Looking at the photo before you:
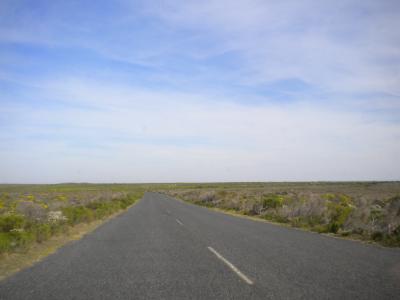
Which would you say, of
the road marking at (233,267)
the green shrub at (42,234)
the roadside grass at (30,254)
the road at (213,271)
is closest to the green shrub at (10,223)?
the green shrub at (42,234)

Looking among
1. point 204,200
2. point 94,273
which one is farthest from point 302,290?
point 204,200

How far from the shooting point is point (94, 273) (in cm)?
752

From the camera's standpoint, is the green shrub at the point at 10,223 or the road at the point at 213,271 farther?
the green shrub at the point at 10,223

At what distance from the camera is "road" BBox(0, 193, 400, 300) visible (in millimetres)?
5992

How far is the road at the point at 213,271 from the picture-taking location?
19.7 feet

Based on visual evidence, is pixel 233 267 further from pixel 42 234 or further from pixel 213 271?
pixel 42 234

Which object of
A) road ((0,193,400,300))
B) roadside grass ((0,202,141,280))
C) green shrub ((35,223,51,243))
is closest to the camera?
road ((0,193,400,300))

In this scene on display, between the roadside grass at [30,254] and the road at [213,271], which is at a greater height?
the road at [213,271]

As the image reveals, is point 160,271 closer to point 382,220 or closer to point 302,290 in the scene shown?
point 302,290

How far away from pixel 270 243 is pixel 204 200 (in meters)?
35.5

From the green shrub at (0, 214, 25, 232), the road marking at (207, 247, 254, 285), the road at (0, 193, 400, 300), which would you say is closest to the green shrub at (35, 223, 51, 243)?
the green shrub at (0, 214, 25, 232)

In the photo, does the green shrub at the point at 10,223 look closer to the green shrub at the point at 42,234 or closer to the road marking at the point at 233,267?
the green shrub at the point at 42,234

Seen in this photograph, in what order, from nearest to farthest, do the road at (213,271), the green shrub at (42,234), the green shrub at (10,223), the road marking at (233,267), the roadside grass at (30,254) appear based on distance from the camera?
the road at (213,271)
the road marking at (233,267)
the roadside grass at (30,254)
the green shrub at (42,234)
the green shrub at (10,223)

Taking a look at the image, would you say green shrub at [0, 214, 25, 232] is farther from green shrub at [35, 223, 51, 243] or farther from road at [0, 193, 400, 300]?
road at [0, 193, 400, 300]
